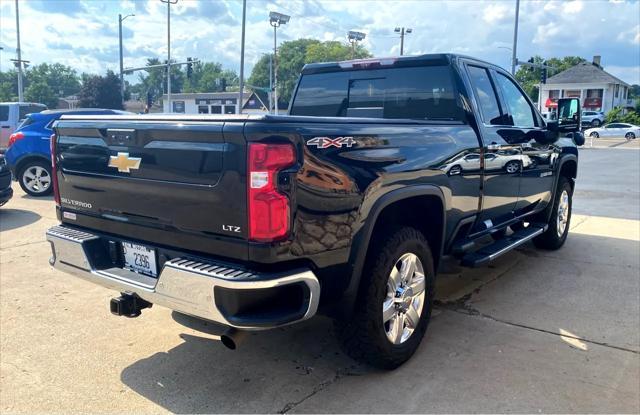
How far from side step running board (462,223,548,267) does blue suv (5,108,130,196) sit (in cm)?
760

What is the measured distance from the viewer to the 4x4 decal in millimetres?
2760

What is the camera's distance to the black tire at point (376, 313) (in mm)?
3211

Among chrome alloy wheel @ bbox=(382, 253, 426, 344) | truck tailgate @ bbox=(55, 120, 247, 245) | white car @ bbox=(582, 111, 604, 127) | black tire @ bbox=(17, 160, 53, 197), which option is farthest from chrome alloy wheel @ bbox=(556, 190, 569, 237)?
white car @ bbox=(582, 111, 604, 127)

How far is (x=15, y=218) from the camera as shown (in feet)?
27.0

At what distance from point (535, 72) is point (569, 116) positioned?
89251 millimetres

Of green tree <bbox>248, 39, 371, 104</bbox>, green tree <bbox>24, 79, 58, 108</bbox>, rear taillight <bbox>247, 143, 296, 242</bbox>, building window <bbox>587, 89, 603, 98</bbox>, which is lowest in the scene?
rear taillight <bbox>247, 143, 296, 242</bbox>

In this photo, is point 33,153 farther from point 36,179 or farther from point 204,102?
point 204,102

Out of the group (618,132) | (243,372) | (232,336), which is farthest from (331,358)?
(618,132)

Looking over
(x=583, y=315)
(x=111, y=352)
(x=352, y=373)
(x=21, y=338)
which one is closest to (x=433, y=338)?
(x=352, y=373)

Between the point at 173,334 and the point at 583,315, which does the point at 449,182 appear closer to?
the point at 583,315

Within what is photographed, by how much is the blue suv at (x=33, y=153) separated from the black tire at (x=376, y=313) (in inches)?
316

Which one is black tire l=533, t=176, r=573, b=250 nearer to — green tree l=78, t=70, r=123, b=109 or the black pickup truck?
the black pickup truck

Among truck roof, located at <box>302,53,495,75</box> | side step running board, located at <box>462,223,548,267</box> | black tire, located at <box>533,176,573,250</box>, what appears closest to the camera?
side step running board, located at <box>462,223,548,267</box>

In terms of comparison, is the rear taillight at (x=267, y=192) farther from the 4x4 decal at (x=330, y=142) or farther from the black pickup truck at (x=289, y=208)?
the 4x4 decal at (x=330, y=142)
